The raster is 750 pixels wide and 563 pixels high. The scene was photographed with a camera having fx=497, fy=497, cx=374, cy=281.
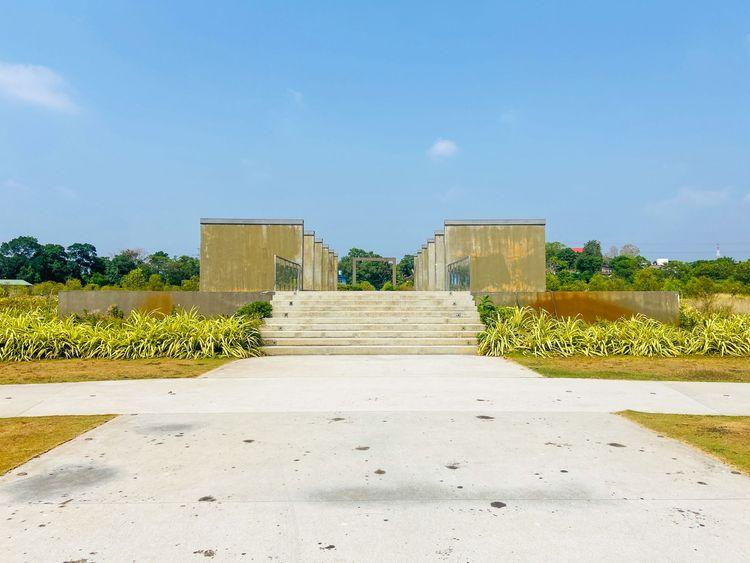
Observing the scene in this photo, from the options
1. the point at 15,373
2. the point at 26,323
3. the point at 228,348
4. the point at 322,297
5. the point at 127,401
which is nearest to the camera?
the point at 127,401

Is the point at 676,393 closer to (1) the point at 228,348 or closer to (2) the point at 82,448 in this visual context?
(2) the point at 82,448

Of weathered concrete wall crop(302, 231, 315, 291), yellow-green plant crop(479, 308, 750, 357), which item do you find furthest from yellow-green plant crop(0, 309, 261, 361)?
weathered concrete wall crop(302, 231, 315, 291)

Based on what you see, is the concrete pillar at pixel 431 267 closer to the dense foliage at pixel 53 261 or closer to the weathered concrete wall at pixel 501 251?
the weathered concrete wall at pixel 501 251

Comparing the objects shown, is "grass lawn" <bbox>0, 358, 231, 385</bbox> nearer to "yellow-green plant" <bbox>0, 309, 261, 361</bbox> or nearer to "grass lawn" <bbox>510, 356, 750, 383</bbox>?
"yellow-green plant" <bbox>0, 309, 261, 361</bbox>

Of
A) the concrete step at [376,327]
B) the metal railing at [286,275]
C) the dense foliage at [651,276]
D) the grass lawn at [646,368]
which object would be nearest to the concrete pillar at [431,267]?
the dense foliage at [651,276]

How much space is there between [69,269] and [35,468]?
107m

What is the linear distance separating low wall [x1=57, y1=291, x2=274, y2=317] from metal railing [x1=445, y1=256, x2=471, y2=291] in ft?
22.6

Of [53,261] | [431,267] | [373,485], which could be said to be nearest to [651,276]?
[431,267]

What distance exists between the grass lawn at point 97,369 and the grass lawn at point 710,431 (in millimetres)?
6566

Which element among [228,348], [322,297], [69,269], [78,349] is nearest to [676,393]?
[228,348]

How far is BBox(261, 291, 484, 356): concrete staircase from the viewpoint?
11.1m

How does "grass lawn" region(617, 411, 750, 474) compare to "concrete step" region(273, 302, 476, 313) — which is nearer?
"grass lawn" region(617, 411, 750, 474)

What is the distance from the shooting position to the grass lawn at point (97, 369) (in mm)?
7992

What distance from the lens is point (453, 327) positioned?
12.1 meters
